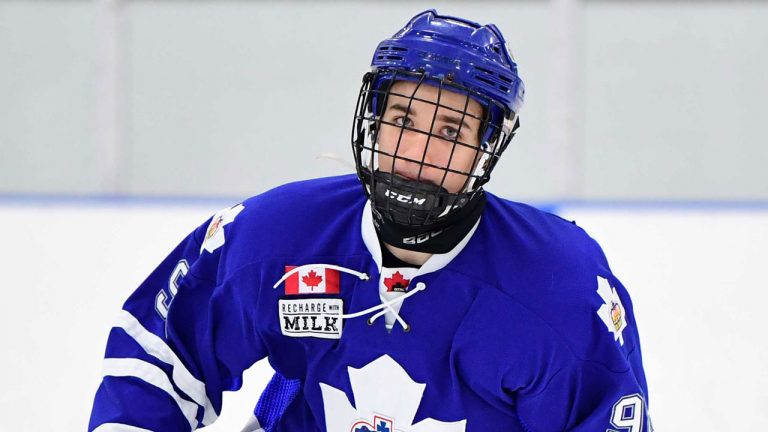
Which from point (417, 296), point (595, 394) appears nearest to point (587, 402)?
point (595, 394)

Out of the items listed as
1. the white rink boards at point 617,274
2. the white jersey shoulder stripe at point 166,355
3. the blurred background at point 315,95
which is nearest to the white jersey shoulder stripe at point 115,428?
the white jersey shoulder stripe at point 166,355

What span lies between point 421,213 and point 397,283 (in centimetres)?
18

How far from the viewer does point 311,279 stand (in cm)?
186

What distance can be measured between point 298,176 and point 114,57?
142 centimetres

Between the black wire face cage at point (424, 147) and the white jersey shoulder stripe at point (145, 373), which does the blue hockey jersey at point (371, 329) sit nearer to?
the white jersey shoulder stripe at point (145, 373)

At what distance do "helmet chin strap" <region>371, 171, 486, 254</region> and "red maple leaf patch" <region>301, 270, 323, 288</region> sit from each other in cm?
13

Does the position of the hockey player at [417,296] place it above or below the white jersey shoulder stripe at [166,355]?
above

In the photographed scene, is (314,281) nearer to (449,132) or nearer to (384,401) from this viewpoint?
(384,401)

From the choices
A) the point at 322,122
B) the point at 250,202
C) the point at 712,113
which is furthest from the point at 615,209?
the point at 250,202

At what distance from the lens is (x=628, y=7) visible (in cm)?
675

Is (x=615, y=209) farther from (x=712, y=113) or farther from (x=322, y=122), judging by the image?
(x=322, y=122)

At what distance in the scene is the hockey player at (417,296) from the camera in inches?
68.2

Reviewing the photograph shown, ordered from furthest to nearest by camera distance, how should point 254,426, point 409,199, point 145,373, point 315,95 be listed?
point 315,95 → point 254,426 → point 145,373 → point 409,199

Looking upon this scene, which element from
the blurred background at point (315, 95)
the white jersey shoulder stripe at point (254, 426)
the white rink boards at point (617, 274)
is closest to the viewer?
the white jersey shoulder stripe at point (254, 426)
